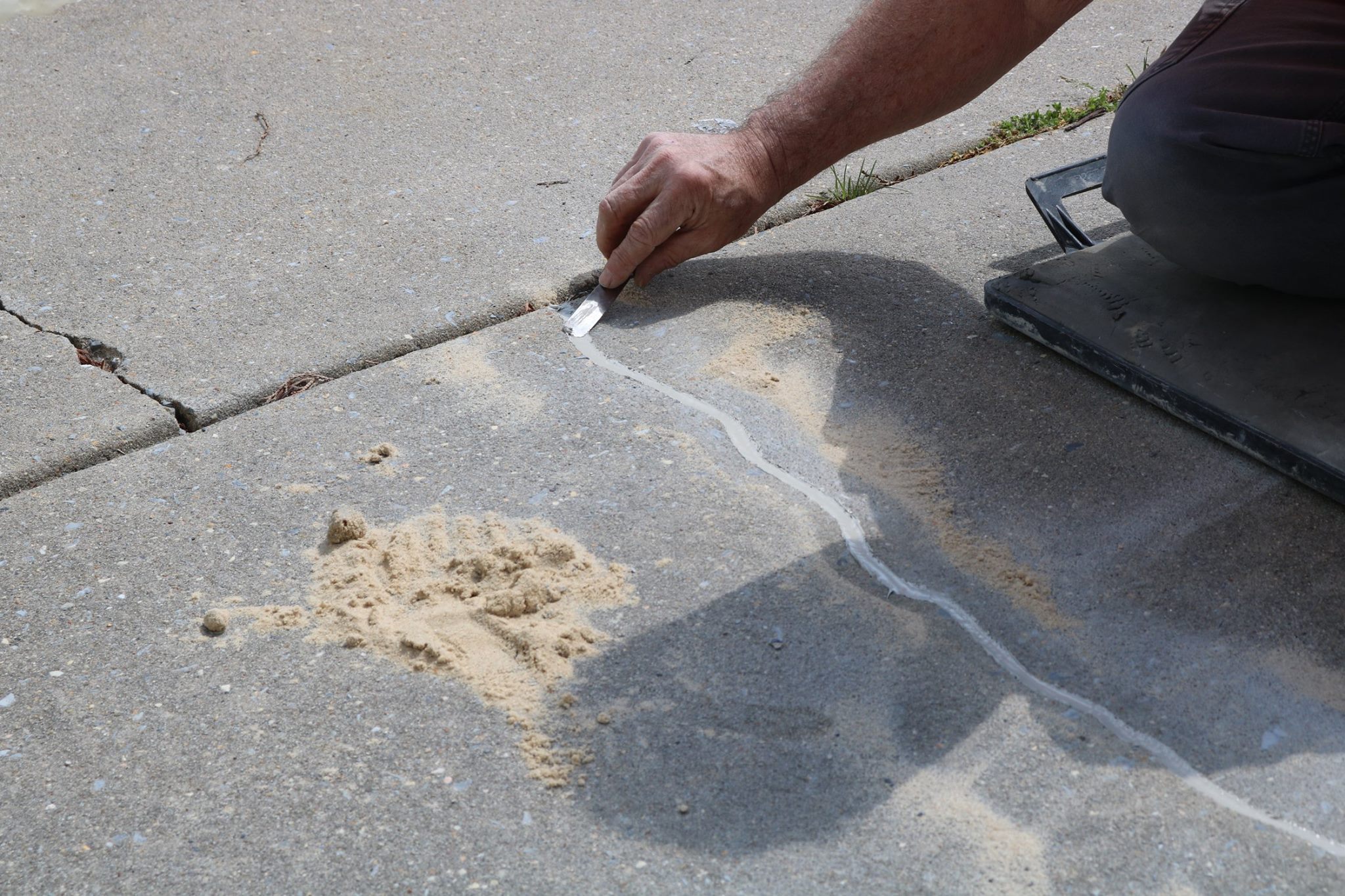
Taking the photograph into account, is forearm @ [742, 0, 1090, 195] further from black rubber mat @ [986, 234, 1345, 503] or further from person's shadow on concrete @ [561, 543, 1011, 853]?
person's shadow on concrete @ [561, 543, 1011, 853]

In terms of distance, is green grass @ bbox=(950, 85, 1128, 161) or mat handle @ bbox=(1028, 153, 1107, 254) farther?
green grass @ bbox=(950, 85, 1128, 161)

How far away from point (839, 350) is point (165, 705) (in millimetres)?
1160

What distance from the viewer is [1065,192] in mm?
2248

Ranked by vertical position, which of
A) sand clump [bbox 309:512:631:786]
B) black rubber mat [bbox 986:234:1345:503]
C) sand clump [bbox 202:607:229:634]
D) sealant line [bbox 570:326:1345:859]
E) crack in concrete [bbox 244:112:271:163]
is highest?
black rubber mat [bbox 986:234:1345:503]

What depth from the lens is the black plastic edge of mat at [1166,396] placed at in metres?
1.59

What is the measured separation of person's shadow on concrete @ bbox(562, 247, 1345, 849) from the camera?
4.20 ft

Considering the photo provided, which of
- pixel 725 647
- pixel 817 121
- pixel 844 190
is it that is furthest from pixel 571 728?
pixel 844 190

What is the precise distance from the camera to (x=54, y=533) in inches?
63.8

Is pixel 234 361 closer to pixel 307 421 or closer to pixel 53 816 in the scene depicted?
pixel 307 421

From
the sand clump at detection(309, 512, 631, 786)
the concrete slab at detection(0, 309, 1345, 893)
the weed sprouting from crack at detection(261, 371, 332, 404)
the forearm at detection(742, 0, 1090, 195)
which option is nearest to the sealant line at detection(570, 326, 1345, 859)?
the concrete slab at detection(0, 309, 1345, 893)

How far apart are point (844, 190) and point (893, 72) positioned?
1.35 ft

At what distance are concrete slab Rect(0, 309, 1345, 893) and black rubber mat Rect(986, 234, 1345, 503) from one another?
20.7 inches

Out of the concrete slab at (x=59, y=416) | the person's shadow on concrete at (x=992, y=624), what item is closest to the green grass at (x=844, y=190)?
the person's shadow on concrete at (x=992, y=624)

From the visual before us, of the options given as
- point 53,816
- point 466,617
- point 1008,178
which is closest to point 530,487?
point 466,617
